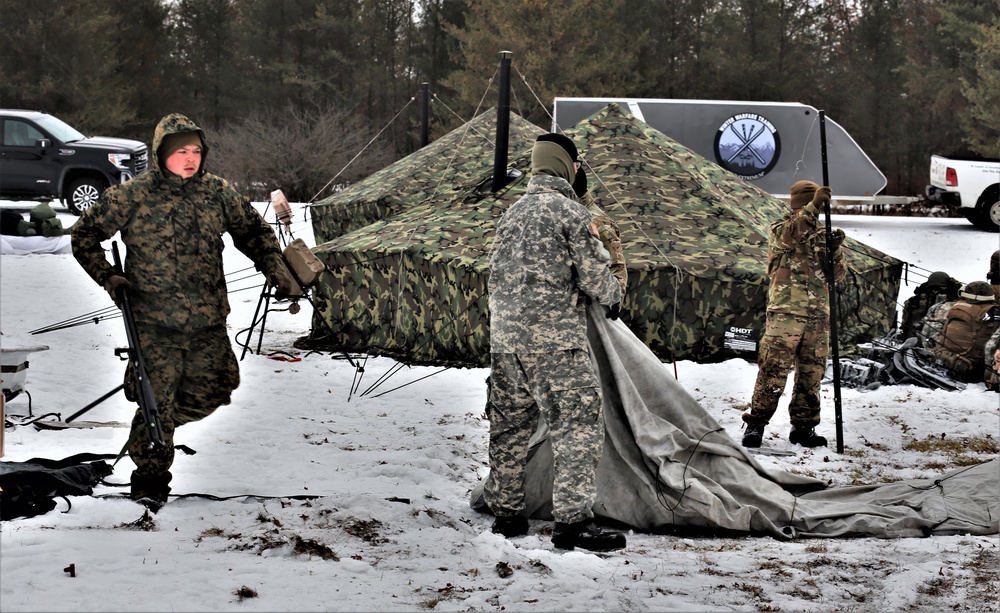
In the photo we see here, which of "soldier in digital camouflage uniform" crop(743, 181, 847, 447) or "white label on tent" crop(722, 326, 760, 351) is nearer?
"soldier in digital camouflage uniform" crop(743, 181, 847, 447)

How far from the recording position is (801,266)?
6973 mm

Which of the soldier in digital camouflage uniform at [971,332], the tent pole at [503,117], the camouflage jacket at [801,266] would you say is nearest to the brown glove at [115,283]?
the camouflage jacket at [801,266]

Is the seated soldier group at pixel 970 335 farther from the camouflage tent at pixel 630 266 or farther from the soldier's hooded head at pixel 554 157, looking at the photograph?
the soldier's hooded head at pixel 554 157

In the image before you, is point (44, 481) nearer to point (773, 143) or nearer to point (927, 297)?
point (927, 297)

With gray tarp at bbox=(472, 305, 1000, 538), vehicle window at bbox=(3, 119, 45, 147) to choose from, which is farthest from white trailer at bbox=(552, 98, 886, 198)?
gray tarp at bbox=(472, 305, 1000, 538)

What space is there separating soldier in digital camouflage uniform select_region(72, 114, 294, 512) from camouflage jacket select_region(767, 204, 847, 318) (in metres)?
3.36

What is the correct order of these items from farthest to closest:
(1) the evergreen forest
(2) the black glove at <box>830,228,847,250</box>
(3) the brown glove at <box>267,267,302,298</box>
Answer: (1) the evergreen forest → (2) the black glove at <box>830,228,847,250</box> → (3) the brown glove at <box>267,267,302,298</box>

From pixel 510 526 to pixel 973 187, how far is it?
1533 centimetres

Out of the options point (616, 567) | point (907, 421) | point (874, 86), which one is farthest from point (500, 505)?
point (874, 86)

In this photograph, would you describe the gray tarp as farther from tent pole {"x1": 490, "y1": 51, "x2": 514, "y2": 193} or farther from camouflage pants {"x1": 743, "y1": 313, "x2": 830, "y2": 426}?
tent pole {"x1": 490, "y1": 51, "x2": 514, "y2": 193}

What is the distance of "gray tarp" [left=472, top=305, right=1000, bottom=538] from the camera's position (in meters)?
5.15

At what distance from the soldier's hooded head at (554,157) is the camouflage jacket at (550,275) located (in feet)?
0.38

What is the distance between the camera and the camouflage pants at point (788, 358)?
688 cm

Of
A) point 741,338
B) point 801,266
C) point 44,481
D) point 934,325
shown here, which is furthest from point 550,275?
point 934,325
